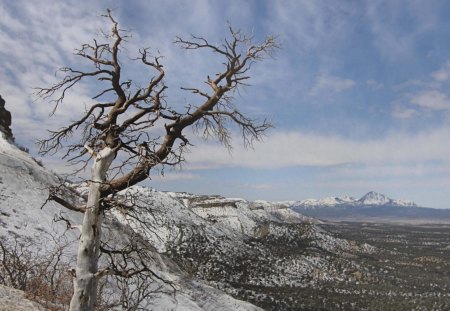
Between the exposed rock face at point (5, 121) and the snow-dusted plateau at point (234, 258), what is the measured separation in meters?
2.76

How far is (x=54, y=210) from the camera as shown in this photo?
3153cm

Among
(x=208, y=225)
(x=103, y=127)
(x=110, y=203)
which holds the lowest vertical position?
(x=208, y=225)

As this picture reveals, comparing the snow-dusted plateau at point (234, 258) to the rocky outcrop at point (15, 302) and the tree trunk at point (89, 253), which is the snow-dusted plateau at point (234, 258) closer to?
the tree trunk at point (89, 253)

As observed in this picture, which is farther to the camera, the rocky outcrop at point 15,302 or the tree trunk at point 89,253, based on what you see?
the rocky outcrop at point 15,302

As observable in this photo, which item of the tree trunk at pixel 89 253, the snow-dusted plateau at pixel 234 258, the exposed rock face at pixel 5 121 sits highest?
the exposed rock face at pixel 5 121

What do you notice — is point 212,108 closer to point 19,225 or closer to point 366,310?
point 19,225

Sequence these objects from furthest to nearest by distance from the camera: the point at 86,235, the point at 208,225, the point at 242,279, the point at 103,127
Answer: the point at 208,225
the point at 242,279
the point at 103,127
the point at 86,235

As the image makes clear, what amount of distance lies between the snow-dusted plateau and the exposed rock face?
2.76 meters

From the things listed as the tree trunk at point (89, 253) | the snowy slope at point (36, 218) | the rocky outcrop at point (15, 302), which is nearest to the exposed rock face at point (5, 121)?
the snowy slope at point (36, 218)

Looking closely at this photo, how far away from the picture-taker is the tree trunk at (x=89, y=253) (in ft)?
20.3

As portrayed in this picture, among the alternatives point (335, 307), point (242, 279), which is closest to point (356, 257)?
point (335, 307)

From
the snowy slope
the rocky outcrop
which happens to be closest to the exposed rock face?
the snowy slope

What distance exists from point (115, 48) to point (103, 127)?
1498 millimetres

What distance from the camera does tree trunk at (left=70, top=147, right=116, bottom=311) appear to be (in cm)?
A: 618
